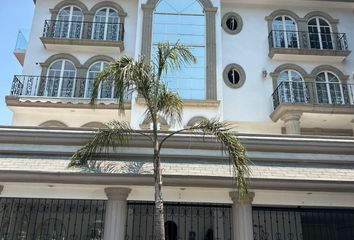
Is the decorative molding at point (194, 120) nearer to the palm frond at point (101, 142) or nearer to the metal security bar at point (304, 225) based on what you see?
the metal security bar at point (304, 225)

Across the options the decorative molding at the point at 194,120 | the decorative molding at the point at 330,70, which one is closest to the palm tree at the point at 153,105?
the decorative molding at the point at 194,120

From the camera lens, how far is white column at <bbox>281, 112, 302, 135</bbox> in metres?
15.4

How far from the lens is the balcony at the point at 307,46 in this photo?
56.9 ft

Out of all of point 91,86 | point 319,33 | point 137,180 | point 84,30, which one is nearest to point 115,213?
point 137,180

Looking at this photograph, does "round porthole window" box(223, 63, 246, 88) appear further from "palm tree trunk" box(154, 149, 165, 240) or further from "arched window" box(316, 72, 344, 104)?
"palm tree trunk" box(154, 149, 165, 240)

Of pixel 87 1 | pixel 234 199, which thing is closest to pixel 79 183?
pixel 234 199

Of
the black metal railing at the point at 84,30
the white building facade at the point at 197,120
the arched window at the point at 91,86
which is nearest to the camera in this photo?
the white building facade at the point at 197,120

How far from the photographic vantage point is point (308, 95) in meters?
16.6

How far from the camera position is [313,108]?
1553cm

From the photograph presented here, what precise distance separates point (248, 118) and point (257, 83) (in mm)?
1845

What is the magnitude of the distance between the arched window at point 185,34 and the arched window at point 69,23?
12.2ft

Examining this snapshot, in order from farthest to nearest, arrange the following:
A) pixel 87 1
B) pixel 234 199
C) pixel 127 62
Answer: pixel 87 1, pixel 234 199, pixel 127 62

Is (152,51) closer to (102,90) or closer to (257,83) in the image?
(102,90)

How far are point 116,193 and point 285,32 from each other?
43.1 feet
